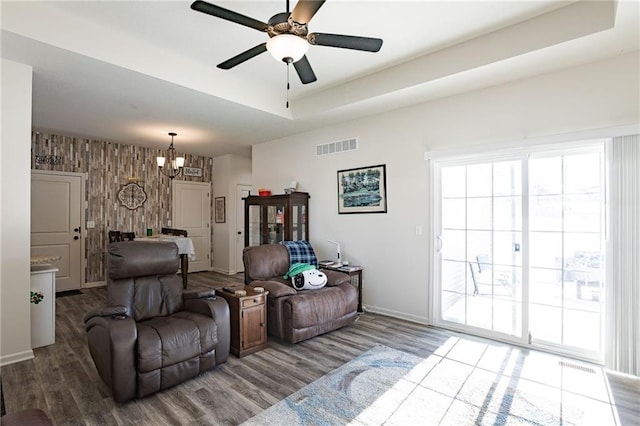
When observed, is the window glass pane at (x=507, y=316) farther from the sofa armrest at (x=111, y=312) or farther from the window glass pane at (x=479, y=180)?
the sofa armrest at (x=111, y=312)

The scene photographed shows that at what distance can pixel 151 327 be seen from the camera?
8.11 ft

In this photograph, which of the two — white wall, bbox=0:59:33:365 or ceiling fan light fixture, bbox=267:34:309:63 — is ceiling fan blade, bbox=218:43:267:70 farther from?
white wall, bbox=0:59:33:365

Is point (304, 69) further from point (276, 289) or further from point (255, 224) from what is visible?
point (255, 224)

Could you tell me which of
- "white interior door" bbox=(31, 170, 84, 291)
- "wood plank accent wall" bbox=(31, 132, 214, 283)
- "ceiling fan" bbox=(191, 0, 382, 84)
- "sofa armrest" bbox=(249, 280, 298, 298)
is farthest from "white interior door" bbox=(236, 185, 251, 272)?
"ceiling fan" bbox=(191, 0, 382, 84)

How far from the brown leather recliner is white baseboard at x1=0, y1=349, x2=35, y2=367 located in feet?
3.46

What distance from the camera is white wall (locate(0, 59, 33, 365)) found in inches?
113

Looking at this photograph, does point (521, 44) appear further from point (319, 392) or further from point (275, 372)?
point (275, 372)

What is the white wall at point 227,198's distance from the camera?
722 cm

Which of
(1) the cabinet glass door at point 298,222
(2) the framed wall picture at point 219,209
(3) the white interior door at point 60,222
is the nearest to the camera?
(1) the cabinet glass door at point 298,222

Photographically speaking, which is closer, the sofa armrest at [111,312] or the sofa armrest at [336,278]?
the sofa armrest at [111,312]

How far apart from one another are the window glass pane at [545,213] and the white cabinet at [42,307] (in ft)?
16.7

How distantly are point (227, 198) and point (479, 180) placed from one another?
5316 millimetres

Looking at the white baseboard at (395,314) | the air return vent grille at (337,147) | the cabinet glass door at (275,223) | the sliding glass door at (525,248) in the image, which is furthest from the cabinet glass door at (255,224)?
the sliding glass door at (525,248)

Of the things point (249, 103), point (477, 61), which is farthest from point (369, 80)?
point (249, 103)
